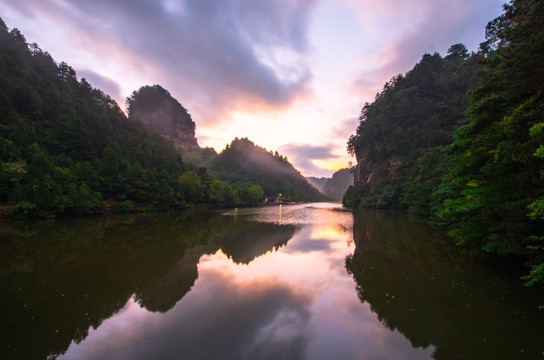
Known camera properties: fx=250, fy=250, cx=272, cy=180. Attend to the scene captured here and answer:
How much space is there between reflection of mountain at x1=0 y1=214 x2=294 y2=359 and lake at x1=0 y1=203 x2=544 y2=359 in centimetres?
4

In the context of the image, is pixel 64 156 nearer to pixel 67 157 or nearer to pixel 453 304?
pixel 67 157

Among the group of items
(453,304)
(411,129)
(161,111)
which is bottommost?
(453,304)

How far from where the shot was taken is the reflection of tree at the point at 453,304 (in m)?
4.92

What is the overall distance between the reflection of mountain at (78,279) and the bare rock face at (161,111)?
545 feet

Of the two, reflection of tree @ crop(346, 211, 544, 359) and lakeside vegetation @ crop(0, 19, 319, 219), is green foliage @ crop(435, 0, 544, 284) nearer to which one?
reflection of tree @ crop(346, 211, 544, 359)

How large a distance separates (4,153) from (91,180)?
9.20 meters

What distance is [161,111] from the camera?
554ft

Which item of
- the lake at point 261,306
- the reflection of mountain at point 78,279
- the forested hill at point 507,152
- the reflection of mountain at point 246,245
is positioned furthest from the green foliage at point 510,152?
the reflection of mountain at point 78,279

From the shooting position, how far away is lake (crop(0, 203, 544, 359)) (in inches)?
190

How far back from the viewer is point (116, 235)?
57.5 feet

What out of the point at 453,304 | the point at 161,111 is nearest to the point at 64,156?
the point at 453,304

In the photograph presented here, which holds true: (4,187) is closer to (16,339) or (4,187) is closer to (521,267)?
(16,339)

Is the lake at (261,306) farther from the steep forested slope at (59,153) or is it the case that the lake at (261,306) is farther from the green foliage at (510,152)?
the steep forested slope at (59,153)

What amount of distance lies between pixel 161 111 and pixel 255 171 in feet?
250
